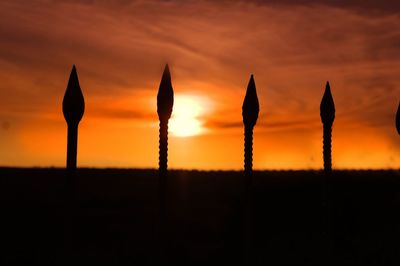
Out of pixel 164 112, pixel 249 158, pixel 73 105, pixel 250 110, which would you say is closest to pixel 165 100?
pixel 164 112

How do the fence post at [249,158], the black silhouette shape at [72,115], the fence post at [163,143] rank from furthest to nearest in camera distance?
the fence post at [249,158]
the fence post at [163,143]
the black silhouette shape at [72,115]

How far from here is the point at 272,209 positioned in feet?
60.8

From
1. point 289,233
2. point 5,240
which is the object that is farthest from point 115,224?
point 289,233

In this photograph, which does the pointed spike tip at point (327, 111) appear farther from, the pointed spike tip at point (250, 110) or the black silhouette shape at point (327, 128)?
the pointed spike tip at point (250, 110)

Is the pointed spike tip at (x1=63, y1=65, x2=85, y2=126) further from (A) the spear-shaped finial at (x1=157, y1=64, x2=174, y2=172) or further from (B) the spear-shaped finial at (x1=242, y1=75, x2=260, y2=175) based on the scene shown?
(B) the spear-shaped finial at (x1=242, y1=75, x2=260, y2=175)

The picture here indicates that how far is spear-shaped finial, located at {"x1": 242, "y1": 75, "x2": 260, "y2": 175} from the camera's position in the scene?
10.4m

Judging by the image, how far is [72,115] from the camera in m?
9.29

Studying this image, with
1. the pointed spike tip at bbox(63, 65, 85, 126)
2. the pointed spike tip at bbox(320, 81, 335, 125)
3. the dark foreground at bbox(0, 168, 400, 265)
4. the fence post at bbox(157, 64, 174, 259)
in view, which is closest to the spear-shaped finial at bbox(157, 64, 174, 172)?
the fence post at bbox(157, 64, 174, 259)

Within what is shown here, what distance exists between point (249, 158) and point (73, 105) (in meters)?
3.16

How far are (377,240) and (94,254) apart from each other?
7.06m

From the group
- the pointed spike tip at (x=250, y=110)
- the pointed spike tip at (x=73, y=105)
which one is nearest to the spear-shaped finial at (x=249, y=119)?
the pointed spike tip at (x=250, y=110)

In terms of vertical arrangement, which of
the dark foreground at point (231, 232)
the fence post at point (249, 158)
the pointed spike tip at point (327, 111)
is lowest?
the dark foreground at point (231, 232)

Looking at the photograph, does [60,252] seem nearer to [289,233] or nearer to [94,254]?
[94,254]

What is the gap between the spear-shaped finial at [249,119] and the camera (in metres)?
10.4
